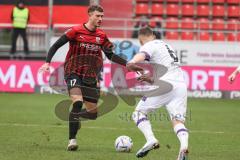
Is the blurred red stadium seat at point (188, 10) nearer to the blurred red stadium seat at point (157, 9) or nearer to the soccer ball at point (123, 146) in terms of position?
the blurred red stadium seat at point (157, 9)

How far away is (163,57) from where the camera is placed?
1039 cm

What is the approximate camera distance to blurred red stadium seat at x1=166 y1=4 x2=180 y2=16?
29656mm

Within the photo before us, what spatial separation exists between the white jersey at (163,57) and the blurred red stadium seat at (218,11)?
19.6 metres

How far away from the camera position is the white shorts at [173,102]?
1034 centimetres

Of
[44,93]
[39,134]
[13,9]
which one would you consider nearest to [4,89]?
[44,93]

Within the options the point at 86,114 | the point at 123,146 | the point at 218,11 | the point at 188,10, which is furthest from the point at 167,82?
the point at 218,11

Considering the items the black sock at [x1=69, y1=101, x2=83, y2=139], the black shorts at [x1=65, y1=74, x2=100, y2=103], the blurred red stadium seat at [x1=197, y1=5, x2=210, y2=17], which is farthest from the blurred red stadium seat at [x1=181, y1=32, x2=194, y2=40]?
the black sock at [x1=69, y1=101, x2=83, y2=139]

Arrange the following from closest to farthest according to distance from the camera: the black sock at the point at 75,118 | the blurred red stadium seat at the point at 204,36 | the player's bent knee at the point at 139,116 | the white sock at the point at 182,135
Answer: the white sock at the point at 182,135 → the player's bent knee at the point at 139,116 → the black sock at the point at 75,118 → the blurred red stadium seat at the point at 204,36

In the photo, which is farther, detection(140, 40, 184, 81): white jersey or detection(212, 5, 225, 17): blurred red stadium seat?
detection(212, 5, 225, 17): blurred red stadium seat

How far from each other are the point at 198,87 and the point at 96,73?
1264cm

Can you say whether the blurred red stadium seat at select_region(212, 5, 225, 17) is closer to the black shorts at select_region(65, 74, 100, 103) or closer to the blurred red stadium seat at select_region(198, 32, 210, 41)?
the blurred red stadium seat at select_region(198, 32, 210, 41)

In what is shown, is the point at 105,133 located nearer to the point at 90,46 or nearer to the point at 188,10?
the point at 90,46

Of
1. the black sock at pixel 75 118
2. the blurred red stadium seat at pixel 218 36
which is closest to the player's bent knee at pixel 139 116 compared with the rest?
the black sock at pixel 75 118

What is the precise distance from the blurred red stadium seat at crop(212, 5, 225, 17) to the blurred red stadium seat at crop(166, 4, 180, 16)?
160cm
